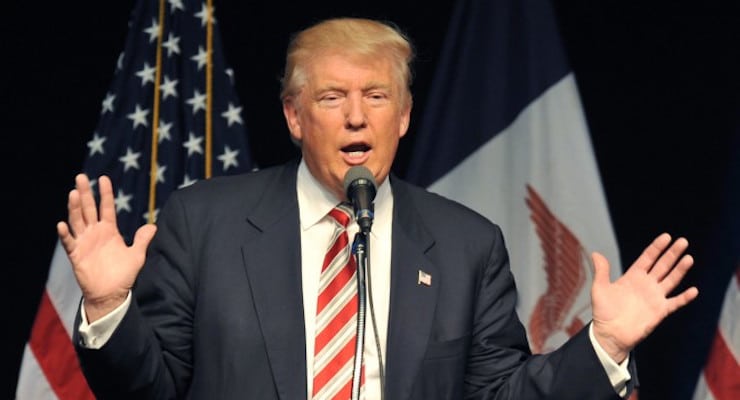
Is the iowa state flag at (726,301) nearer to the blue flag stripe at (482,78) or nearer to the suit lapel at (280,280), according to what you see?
the blue flag stripe at (482,78)

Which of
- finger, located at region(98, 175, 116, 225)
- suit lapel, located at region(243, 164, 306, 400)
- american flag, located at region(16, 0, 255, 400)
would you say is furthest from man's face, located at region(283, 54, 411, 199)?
american flag, located at region(16, 0, 255, 400)

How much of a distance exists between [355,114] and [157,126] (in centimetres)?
162

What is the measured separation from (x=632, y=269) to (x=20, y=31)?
252 cm

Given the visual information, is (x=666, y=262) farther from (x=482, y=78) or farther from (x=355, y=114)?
(x=482, y=78)

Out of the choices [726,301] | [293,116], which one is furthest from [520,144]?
[293,116]

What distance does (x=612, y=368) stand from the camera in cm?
262

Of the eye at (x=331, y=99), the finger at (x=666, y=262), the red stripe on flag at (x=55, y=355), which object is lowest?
the red stripe on flag at (x=55, y=355)

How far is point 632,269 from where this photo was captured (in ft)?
8.71

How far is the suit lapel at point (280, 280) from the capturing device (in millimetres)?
2613

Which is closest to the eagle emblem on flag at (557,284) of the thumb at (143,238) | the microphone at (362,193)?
the microphone at (362,193)

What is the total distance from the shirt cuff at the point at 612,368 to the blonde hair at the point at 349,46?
2.43 feet

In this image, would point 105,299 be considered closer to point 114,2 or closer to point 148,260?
point 148,260

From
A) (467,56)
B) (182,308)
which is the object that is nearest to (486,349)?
(182,308)

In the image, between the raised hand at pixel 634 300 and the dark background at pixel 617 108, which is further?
the dark background at pixel 617 108
